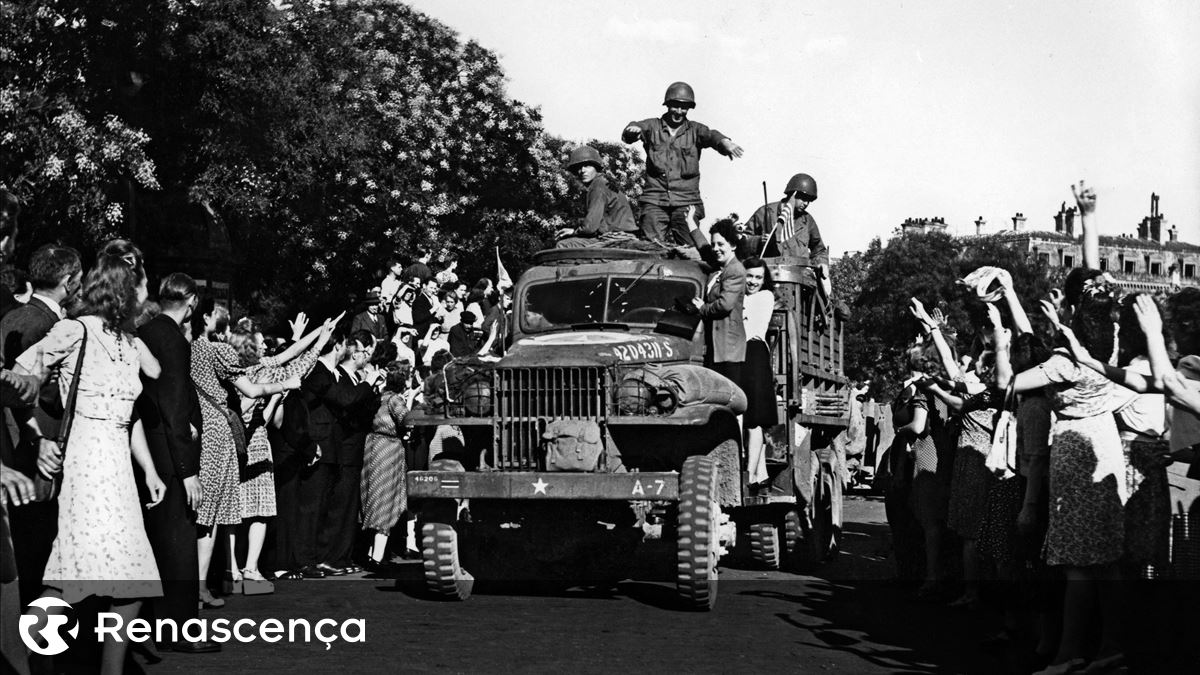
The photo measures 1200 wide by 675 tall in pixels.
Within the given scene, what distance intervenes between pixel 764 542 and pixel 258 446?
4.60 m

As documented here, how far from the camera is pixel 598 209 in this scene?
1513 cm

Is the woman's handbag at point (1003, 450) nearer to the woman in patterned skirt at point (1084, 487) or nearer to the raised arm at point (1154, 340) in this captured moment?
the woman in patterned skirt at point (1084, 487)

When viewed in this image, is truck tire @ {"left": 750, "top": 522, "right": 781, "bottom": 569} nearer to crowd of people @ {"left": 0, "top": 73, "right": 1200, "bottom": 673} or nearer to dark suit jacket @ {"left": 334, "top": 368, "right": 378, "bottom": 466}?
crowd of people @ {"left": 0, "top": 73, "right": 1200, "bottom": 673}

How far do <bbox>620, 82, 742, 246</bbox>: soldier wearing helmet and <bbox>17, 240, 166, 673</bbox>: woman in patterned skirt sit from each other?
8810 mm

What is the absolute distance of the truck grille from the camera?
39.5ft

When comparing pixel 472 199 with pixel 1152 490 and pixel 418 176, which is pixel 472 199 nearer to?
pixel 418 176

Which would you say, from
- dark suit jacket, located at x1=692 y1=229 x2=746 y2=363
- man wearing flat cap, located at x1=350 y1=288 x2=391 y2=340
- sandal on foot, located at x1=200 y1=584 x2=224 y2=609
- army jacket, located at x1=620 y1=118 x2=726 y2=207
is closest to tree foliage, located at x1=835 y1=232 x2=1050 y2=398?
man wearing flat cap, located at x1=350 y1=288 x2=391 y2=340

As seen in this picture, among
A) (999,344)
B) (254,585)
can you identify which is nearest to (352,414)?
(254,585)

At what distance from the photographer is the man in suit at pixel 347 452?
1436cm

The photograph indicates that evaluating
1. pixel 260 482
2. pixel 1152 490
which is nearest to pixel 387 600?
pixel 260 482

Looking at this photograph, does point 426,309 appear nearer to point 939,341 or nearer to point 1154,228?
point 939,341

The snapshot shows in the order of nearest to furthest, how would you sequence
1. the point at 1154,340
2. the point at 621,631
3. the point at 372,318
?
the point at 1154,340 < the point at 621,631 < the point at 372,318

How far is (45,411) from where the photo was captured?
26.1ft

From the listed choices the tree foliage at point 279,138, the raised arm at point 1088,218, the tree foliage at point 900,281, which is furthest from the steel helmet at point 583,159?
the tree foliage at point 900,281
